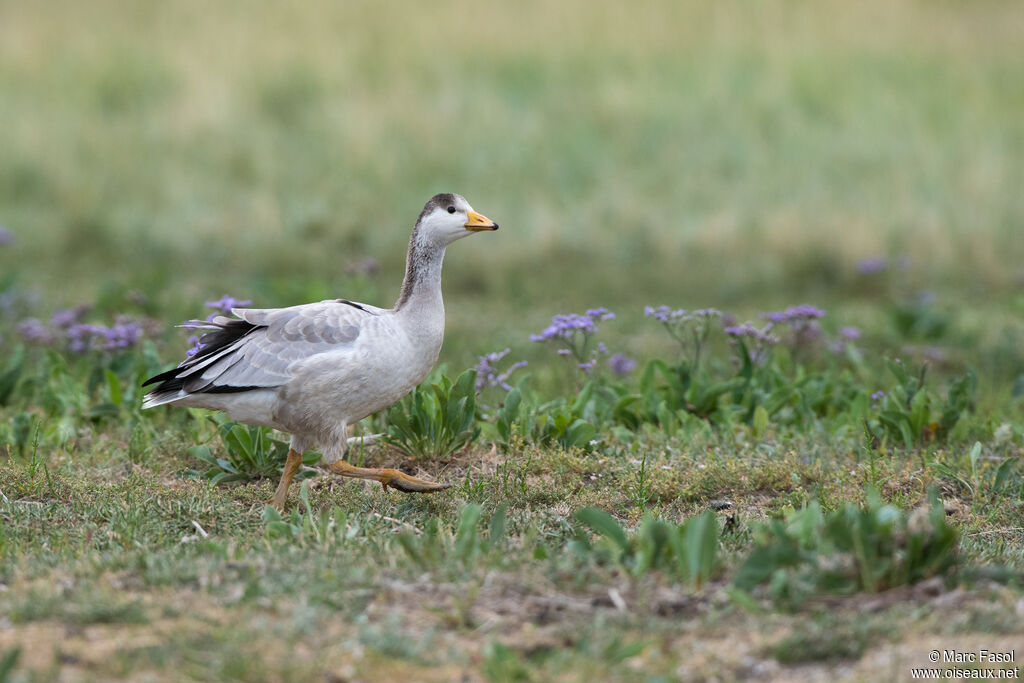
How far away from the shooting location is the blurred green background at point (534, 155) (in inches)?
489

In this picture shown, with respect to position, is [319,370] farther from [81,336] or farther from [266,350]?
[81,336]

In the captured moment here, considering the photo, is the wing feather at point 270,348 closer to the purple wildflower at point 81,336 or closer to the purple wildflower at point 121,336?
the purple wildflower at point 121,336

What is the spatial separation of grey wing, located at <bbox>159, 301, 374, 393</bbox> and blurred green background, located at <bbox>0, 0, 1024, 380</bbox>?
4.00m

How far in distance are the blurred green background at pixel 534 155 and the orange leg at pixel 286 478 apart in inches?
157

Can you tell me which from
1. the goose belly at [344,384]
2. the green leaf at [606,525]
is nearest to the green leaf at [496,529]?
the green leaf at [606,525]

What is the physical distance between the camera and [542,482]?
575 centimetres

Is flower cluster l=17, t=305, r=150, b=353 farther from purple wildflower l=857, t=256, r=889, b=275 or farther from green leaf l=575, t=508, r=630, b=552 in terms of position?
purple wildflower l=857, t=256, r=889, b=275

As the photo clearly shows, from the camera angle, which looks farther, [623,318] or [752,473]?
[623,318]

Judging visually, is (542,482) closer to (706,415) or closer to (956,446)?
(706,415)

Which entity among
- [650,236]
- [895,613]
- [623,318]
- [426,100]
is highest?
[426,100]

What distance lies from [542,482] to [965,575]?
84.0 inches

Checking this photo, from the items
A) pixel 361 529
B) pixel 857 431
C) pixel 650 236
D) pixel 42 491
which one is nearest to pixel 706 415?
pixel 857 431

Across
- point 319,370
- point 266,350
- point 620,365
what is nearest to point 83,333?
A: point 266,350

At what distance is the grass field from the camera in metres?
3.92
